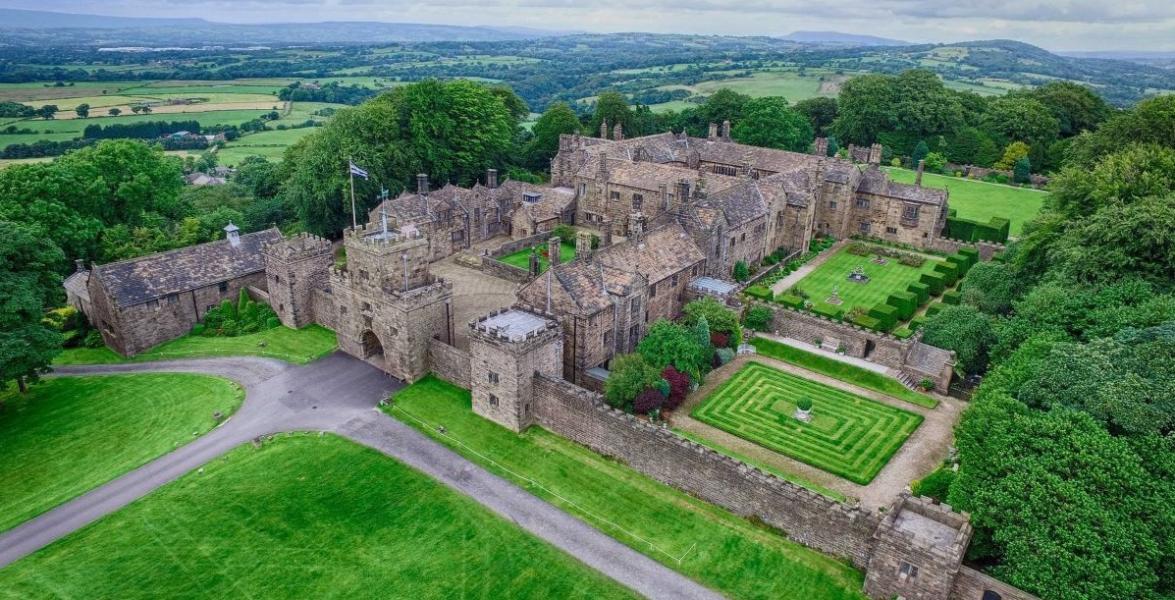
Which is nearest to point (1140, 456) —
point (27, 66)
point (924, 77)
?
point (924, 77)

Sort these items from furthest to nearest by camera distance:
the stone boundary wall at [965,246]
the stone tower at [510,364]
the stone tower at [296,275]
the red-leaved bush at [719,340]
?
1. the stone boundary wall at [965,246]
2. the stone tower at [296,275]
3. the red-leaved bush at [719,340]
4. the stone tower at [510,364]

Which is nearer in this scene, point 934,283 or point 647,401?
point 647,401

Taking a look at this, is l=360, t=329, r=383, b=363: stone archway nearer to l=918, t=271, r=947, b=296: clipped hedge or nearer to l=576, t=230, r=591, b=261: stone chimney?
l=576, t=230, r=591, b=261: stone chimney

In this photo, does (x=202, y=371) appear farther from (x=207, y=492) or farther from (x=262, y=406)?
(x=207, y=492)

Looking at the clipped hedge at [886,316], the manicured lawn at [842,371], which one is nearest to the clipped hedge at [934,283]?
the clipped hedge at [886,316]

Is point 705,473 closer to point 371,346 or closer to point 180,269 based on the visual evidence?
point 371,346

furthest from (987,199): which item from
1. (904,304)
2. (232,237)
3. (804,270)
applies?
(232,237)

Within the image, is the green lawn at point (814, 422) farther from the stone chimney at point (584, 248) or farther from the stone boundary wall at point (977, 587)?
the stone chimney at point (584, 248)
